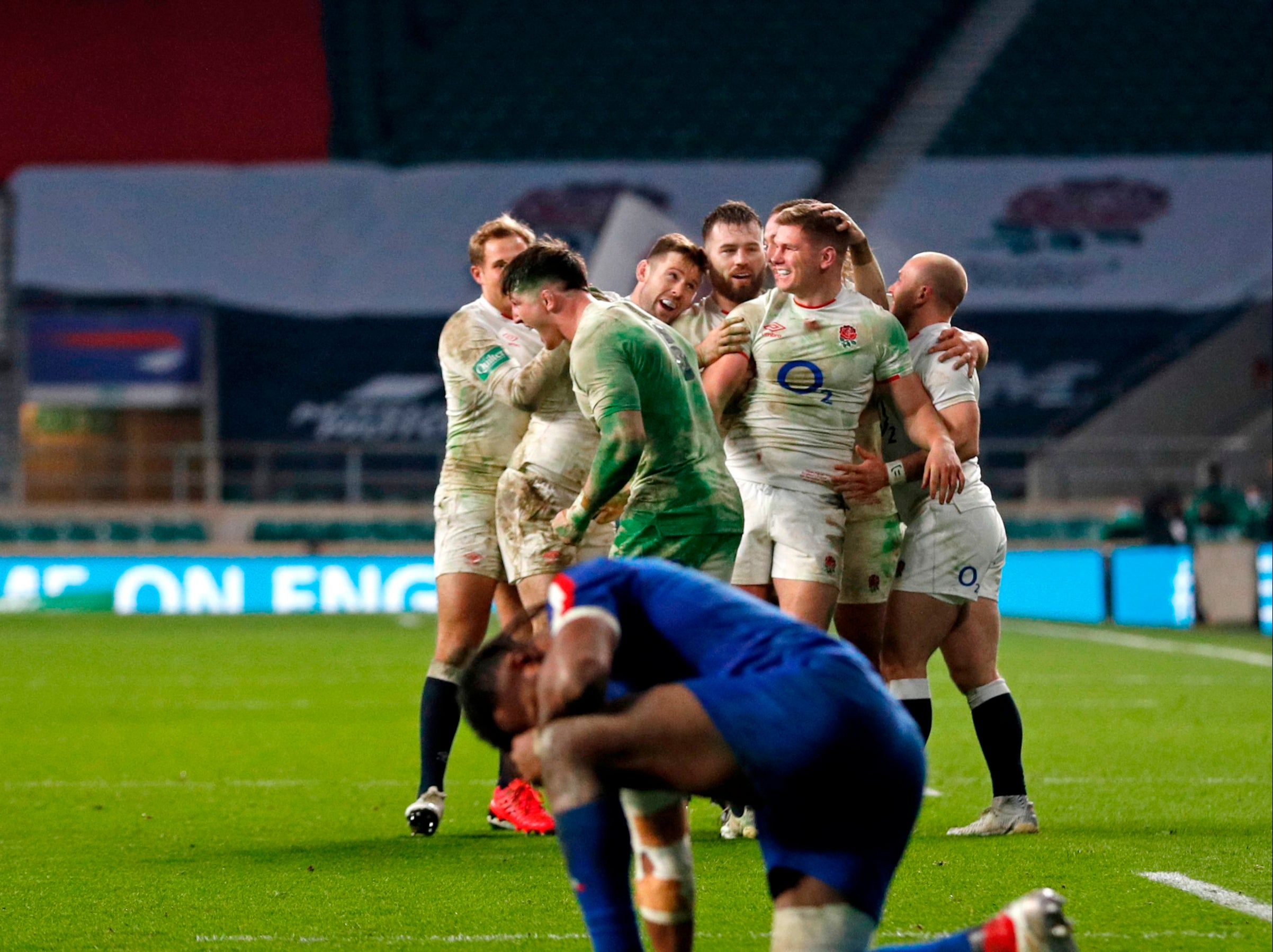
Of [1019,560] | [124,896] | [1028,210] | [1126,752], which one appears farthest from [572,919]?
[1028,210]

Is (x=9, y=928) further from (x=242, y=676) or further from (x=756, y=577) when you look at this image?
(x=242, y=676)

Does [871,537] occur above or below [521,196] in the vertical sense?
below

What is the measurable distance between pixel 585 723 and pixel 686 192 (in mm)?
23294

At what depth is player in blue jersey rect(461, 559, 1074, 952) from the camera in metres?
3.10

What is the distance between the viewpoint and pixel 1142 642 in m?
15.4

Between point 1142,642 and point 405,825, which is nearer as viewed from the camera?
point 405,825

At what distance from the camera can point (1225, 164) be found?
2648cm

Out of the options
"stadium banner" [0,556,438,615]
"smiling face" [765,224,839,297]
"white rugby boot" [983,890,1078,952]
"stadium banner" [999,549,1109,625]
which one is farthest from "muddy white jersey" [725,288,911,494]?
"stadium banner" [0,556,438,615]

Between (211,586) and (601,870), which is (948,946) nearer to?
(601,870)

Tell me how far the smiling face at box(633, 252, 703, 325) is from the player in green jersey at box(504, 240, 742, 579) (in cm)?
72

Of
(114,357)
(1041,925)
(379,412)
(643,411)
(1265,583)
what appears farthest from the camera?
(379,412)

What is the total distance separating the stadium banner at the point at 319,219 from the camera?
25672mm

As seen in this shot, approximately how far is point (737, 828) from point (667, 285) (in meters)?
1.83

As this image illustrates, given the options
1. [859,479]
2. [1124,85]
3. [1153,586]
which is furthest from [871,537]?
[1124,85]
